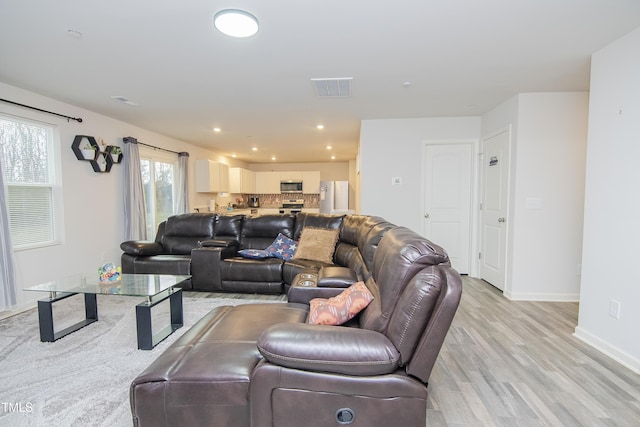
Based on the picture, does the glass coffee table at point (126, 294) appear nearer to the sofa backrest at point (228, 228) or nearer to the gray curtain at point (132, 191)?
the sofa backrest at point (228, 228)

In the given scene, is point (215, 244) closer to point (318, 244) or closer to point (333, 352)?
point (318, 244)

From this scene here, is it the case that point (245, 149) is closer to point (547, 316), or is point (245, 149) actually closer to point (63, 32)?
point (63, 32)

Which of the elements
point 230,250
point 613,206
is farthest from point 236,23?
point 613,206

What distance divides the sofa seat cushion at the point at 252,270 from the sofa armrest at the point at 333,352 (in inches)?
92.9

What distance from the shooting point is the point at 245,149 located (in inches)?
272

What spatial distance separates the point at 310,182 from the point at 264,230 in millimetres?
4214

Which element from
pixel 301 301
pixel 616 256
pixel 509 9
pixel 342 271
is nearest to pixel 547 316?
pixel 616 256

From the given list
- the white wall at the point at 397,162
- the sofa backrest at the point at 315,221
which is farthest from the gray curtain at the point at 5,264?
the white wall at the point at 397,162

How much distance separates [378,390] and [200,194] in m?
6.30

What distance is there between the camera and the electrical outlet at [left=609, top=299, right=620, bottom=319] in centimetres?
218

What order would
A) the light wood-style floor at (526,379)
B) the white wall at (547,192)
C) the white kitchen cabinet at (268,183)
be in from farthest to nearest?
the white kitchen cabinet at (268,183) < the white wall at (547,192) < the light wood-style floor at (526,379)

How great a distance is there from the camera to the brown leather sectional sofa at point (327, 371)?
108 centimetres

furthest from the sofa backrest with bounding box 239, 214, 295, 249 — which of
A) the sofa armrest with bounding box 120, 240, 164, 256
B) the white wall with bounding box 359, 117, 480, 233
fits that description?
the white wall with bounding box 359, 117, 480, 233

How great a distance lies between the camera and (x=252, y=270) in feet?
11.5
